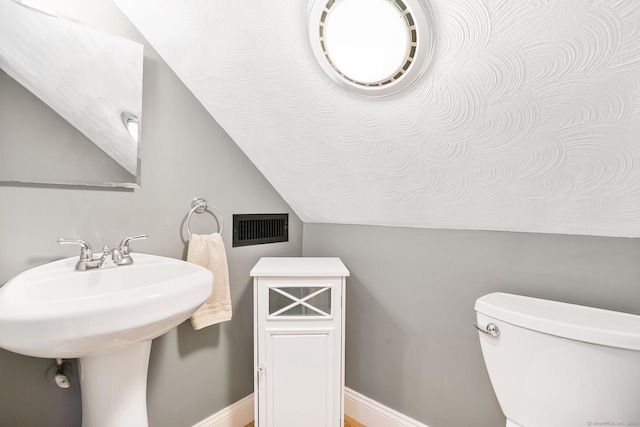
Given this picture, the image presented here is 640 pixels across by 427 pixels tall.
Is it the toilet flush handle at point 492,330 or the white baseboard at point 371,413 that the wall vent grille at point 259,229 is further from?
the toilet flush handle at point 492,330

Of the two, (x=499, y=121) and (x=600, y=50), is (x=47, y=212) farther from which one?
(x=600, y=50)

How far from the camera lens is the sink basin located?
2.09 ft

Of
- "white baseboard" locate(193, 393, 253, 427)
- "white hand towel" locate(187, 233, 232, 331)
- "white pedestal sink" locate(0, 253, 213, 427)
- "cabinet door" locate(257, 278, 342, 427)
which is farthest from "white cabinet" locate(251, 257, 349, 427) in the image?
"white pedestal sink" locate(0, 253, 213, 427)

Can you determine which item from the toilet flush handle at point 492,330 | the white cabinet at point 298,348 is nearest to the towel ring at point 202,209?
the white cabinet at point 298,348

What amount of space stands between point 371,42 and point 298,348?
1094 mm

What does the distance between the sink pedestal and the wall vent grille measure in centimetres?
62

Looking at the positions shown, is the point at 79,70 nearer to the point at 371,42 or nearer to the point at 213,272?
the point at 213,272

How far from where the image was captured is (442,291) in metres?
1.30

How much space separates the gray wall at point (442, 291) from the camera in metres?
1.00

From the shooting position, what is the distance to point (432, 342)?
1329 mm

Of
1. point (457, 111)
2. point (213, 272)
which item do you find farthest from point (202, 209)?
point (457, 111)

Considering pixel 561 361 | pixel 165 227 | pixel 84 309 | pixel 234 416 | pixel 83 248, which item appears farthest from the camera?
pixel 234 416

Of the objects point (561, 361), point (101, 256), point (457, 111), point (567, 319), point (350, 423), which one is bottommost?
point (350, 423)

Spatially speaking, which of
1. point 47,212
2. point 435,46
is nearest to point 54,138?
point 47,212
